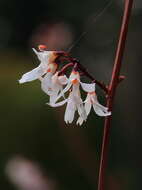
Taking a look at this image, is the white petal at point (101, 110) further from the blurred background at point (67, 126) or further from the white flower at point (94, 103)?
the blurred background at point (67, 126)

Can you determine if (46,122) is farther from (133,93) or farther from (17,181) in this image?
(133,93)

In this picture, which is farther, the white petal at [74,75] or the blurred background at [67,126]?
the blurred background at [67,126]

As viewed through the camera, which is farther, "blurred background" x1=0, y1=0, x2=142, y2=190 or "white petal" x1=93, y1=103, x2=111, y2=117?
"blurred background" x1=0, y1=0, x2=142, y2=190

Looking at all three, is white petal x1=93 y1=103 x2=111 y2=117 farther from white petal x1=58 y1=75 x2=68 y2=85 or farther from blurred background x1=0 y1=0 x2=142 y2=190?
blurred background x1=0 y1=0 x2=142 y2=190

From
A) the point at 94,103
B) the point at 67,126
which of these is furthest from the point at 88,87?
the point at 67,126

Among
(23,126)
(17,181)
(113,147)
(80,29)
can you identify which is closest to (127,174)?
(113,147)

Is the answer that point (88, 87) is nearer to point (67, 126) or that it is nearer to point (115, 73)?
point (115, 73)

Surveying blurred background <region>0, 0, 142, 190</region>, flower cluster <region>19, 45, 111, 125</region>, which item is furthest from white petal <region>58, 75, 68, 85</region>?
blurred background <region>0, 0, 142, 190</region>

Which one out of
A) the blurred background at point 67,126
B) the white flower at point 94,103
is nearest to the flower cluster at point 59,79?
the white flower at point 94,103

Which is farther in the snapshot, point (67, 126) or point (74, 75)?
point (67, 126)
